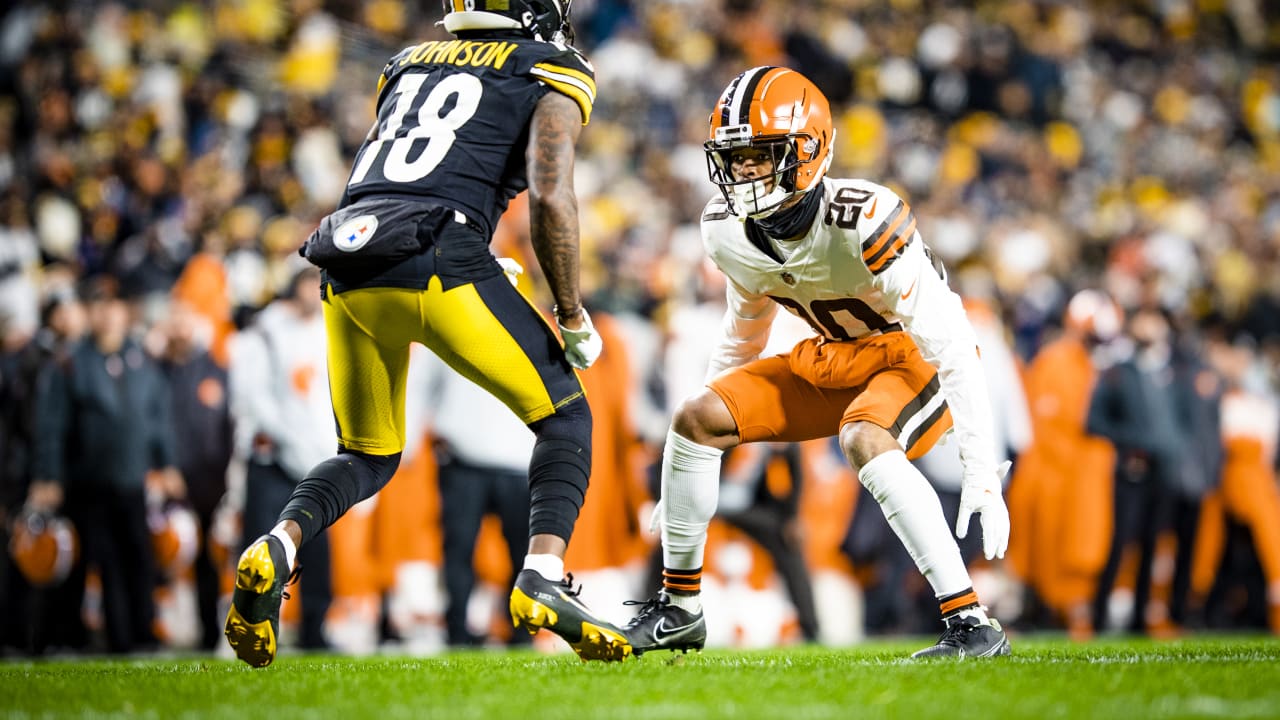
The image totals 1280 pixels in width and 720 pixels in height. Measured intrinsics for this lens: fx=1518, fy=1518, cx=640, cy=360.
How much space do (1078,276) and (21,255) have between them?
31.1 feet

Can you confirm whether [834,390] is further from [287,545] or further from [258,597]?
[258,597]

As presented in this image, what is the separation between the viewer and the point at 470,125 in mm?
4660

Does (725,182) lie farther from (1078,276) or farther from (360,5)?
(360,5)

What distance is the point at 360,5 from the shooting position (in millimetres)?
15734

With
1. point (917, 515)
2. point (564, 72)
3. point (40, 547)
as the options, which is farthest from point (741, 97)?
point (40, 547)

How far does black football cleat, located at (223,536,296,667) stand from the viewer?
14.2 ft

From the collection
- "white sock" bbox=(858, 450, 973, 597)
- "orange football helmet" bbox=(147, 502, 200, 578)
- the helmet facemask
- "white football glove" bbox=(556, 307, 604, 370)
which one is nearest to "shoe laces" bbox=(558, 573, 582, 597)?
"white football glove" bbox=(556, 307, 604, 370)

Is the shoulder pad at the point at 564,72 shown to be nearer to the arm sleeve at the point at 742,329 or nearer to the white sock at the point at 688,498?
the arm sleeve at the point at 742,329

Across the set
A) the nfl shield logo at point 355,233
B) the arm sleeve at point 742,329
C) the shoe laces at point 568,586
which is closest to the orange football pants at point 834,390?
the arm sleeve at point 742,329

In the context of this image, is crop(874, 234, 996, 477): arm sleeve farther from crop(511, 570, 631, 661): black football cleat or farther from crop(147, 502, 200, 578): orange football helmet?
crop(147, 502, 200, 578): orange football helmet

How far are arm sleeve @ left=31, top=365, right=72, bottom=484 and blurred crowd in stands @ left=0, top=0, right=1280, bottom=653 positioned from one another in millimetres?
17

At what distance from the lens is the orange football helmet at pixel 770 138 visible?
4957 mm

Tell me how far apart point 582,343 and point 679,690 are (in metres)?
1.16

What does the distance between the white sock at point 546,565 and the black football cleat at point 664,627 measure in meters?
0.58
